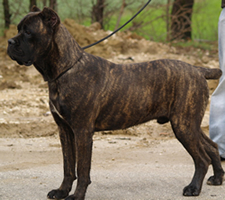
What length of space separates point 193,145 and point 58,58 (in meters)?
1.65

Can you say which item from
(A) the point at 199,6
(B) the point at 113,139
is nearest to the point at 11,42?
(B) the point at 113,139

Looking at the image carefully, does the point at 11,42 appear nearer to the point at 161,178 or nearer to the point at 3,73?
the point at 161,178

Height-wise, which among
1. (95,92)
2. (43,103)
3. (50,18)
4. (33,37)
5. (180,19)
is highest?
(50,18)

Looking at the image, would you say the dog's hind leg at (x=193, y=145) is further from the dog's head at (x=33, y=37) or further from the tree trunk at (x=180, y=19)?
the tree trunk at (x=180, y=19)

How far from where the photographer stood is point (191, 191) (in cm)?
400

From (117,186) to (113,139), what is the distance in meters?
2.74

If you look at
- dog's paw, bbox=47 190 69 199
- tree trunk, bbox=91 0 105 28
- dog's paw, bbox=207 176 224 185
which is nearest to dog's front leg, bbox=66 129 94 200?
dog's paw, bbox=47 190 69 199

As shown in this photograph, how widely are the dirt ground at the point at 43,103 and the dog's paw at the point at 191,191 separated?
154 cm

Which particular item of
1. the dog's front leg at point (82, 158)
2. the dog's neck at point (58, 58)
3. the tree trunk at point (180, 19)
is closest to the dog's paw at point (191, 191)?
the dog's front leg at point (82, 158)

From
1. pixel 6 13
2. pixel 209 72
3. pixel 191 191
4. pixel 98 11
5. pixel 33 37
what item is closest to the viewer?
pixel 33 37

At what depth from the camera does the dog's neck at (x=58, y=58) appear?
140 inches

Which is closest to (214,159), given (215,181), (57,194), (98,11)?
(215,181)

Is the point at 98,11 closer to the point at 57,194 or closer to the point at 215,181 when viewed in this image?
the point at 215,181

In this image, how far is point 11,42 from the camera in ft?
11.2
